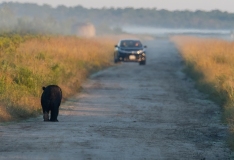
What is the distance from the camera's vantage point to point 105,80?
1105 inches

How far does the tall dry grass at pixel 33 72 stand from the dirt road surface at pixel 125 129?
1.88 feet

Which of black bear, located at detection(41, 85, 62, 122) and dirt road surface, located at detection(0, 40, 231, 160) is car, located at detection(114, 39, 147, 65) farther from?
black bear, located at detection(41, 85, 62, 122)

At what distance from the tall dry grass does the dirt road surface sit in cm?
57

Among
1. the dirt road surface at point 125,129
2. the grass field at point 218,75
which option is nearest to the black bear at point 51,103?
the dirt road surface at point 125,129

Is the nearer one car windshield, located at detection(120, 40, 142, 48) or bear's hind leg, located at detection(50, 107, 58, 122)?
bear's hind leg, located at detection(50, 107, 58, 122)

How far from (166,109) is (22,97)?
3.99 m

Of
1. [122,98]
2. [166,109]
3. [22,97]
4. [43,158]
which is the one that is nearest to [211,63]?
[122,98]

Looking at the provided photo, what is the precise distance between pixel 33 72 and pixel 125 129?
691 cm

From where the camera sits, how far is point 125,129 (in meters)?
14.1

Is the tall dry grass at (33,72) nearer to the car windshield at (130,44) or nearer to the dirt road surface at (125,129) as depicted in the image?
the dirt road surface at (125,129)

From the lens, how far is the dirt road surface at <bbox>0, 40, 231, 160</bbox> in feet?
36.1

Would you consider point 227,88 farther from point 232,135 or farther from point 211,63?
point 211,63

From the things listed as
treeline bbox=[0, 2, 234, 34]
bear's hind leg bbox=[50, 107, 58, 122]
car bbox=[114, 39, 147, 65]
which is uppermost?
bear's hind leg bbox=[50, 107, 58, 122]

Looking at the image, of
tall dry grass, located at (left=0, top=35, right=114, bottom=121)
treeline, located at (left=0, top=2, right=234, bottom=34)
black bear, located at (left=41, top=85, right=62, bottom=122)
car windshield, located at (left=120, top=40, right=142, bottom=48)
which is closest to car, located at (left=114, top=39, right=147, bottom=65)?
car windshield, located at (left=120, top=40, right=142, bottom=48)
